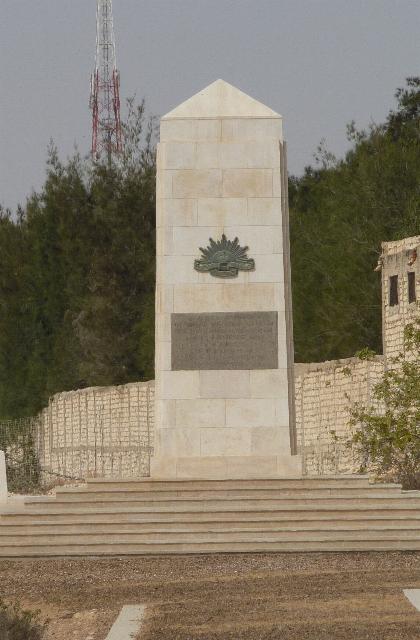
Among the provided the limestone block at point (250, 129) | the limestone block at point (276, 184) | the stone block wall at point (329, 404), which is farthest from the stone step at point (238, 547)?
the stone block wall at point (329, 404)

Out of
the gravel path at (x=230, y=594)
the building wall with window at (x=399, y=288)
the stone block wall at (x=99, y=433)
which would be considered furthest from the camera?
the stone block wall at (x=99, y=433)

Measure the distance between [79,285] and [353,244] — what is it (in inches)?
456

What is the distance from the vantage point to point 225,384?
57.1ft

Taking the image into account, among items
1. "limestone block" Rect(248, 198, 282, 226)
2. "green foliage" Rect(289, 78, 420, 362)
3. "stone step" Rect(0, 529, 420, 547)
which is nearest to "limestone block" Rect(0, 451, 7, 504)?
"stone step" Rect(0, 529, 420, 547)

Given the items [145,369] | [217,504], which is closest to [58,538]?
[217,504]

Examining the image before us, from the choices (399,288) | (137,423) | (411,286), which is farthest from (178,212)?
(137,423)

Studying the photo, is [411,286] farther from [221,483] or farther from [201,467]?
[221,483]

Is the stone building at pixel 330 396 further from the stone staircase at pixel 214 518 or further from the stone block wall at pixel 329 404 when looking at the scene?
the stone staircase at pixel 214 518

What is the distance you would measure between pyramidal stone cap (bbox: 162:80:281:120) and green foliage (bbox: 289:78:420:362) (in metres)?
16.3

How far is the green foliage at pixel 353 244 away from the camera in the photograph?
35406mm

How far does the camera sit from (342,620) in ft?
33.5

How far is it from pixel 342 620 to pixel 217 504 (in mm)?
5950

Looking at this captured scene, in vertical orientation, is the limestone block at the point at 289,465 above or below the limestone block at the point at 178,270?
below

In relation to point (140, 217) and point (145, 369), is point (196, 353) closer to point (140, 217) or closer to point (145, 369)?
point (145, 369)
